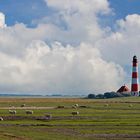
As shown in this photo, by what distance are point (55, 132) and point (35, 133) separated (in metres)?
2.78

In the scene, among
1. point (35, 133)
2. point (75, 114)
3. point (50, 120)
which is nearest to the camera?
point (35, 133)

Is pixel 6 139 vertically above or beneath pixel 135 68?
beneath

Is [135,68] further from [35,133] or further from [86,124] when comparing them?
[35,133]

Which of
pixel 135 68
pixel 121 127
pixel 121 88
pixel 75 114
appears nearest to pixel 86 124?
pixel 121 127

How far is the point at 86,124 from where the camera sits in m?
55.5

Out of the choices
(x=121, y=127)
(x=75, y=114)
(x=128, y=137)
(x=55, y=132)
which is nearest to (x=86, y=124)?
(x=121, y=127)

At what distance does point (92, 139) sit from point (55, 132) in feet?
20.9

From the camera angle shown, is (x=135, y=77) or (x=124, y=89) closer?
(x=135, y=77)

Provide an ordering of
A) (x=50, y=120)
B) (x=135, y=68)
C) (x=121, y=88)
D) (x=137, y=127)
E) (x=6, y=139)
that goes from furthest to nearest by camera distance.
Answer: (x=121, y=88) < (x=135, y=68) < (x=50, y=120) < (x=137, y=127) < (x=6, y=139)

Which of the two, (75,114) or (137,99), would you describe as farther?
(137,99)

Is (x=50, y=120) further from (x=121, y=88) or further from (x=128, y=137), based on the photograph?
(x=121, y=88)

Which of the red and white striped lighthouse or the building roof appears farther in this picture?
the building roof

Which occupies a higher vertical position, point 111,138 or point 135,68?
point 135,68

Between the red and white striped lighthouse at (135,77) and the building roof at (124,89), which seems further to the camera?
the building roof at (124,89)
